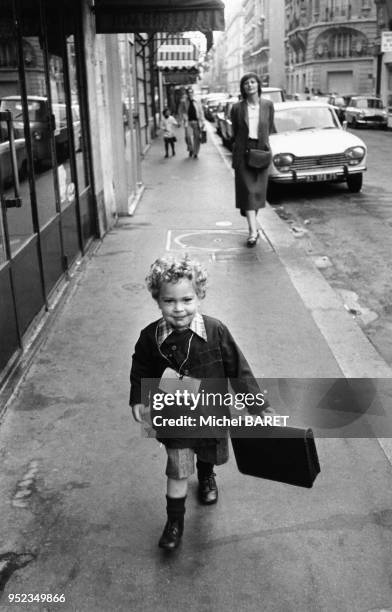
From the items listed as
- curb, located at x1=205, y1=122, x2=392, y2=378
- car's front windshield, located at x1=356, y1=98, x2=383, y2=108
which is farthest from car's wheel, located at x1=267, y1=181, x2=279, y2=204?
car's front windshield, located at x1=356, y1=98, x2=383, y2=108

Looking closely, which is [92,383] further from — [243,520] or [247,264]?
[247,264]

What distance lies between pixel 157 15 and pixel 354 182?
18.8ft

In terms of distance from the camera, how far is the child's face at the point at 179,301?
8.95ft

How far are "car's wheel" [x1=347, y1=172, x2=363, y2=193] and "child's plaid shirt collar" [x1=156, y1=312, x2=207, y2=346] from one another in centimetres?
1084

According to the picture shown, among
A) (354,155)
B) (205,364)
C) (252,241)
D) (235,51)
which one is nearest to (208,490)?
(205,364)

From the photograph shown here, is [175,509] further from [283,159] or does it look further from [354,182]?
[354,182]

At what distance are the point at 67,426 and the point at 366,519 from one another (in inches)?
72.0

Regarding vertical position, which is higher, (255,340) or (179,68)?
(179,68)

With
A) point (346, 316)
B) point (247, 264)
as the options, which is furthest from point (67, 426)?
point (247, 264)

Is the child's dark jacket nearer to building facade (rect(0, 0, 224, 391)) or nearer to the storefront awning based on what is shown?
building facade (rect(0, 0, 224, 391))

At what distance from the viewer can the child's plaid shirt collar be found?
2.85 metres

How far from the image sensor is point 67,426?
403cm

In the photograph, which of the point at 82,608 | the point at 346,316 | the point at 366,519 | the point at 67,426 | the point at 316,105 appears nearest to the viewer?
the point at 82,608

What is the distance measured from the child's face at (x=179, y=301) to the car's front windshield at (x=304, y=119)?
457 inches
